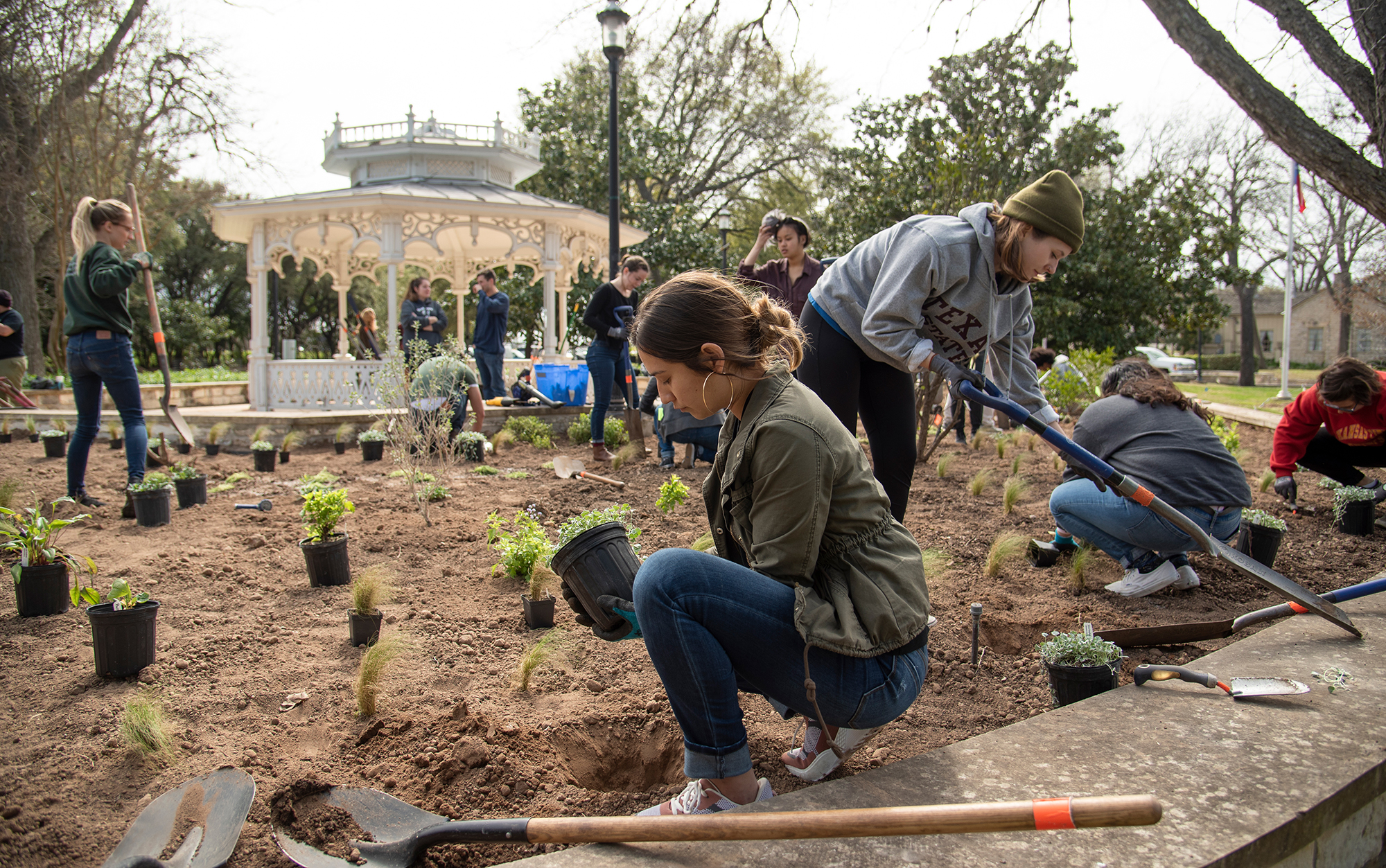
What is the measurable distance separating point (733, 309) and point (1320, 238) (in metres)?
47.4

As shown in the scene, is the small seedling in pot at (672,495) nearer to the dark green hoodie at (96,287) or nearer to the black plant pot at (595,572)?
the black plant pot at (595,572)

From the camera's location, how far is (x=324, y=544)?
3629mm

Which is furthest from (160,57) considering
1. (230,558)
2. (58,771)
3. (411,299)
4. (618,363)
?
(58,771)

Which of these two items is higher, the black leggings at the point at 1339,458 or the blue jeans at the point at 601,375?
the blue jeans at the point at 601,375

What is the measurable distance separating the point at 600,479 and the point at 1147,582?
369 cm

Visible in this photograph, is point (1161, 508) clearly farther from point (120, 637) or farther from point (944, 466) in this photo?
point (944, 466)

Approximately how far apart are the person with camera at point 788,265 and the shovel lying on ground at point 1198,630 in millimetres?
2802

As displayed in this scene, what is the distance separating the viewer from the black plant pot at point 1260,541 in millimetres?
3803

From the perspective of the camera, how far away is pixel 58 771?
204 centimetres

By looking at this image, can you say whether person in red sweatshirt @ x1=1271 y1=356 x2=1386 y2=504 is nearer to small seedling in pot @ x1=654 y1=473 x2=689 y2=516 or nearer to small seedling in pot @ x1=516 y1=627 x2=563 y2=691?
small seedling in pot @ x1=654 y1=473 x2=689 y2=516

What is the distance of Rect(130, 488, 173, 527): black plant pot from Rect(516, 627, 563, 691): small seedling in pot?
128 inches

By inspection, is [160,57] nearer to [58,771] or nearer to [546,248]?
[546,248]

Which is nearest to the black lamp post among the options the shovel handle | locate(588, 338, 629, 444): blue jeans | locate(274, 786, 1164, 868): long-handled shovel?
locate(588, 338, 629, 444): blue jeans

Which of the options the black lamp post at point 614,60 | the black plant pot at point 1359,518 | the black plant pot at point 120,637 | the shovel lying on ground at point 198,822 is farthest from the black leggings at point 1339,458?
the black plant pot at point 120,637
